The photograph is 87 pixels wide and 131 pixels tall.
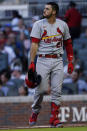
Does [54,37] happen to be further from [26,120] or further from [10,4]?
[10,4]

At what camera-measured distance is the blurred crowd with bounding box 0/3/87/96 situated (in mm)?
12734

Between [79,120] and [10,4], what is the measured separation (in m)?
6.53

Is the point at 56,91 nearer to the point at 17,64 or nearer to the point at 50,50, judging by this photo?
the point at 50,50

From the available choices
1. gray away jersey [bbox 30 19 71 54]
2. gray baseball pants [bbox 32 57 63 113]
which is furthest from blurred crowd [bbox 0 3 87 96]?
gray away jersey [bbox 30 19 71 54]

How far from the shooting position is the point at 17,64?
531 inches

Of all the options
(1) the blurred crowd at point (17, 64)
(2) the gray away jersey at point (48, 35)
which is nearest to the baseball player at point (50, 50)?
(2) the gray away jersey at point (48, 35)

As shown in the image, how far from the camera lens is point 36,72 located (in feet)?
27.6

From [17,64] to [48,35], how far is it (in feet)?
17.1

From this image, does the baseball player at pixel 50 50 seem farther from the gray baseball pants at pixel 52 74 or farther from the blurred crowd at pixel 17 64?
the blurred crowd at pixel 17 64

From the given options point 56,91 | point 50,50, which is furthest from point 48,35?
point 56,91

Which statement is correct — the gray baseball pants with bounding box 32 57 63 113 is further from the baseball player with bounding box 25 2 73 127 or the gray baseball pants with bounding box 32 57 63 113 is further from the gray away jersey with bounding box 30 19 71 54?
the gray away jersey with bounding box 30 19 71 54

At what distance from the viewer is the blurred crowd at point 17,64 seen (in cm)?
1273

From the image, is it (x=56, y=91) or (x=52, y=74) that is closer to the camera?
(x=56, y=91)

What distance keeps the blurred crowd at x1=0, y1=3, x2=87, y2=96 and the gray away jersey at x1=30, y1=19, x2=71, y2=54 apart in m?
4.04
